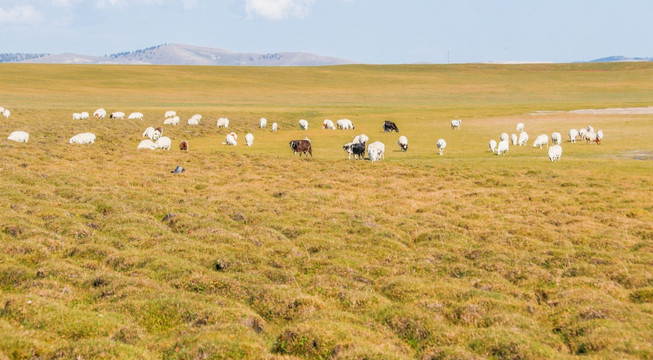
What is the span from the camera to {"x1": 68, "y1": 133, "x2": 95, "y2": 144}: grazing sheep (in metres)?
36.5

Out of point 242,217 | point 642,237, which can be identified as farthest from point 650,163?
point 242,217

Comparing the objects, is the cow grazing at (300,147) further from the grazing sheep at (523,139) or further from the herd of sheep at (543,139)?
the grazing sheep at (523,139)

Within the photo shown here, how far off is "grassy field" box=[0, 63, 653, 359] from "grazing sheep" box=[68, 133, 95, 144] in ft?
4.45

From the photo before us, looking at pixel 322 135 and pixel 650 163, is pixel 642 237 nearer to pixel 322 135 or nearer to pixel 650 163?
pixel 650 163

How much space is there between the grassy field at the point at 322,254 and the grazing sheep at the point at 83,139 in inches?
53.4

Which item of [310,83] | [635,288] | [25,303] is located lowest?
[635,288]

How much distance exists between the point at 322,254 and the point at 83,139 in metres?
28.3

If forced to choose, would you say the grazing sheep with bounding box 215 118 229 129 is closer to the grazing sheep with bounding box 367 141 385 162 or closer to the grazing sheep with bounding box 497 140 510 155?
the grazing sheep with bounding box 367 141 385 162

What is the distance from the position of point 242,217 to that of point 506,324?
34.7 ft

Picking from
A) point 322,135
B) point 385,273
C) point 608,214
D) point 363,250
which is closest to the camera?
point 385,273

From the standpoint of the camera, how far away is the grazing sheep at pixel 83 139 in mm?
36531

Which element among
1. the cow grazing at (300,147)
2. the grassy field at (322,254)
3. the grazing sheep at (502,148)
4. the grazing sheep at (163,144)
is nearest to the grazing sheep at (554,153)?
the grassy field at (322,254)

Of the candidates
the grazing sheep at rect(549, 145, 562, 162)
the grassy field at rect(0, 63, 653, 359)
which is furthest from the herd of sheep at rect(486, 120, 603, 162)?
the grazing sheep at rect(549, 145, 562, 162)

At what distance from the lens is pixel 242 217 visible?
18484 millimetres
